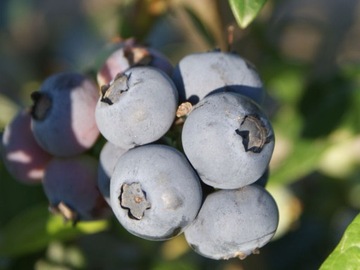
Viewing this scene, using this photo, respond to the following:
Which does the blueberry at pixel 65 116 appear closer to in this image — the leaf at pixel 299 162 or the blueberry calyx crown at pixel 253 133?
the blueberry calyx crown at pixel 253 133

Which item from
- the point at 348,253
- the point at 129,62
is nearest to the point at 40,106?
the point at 129,62

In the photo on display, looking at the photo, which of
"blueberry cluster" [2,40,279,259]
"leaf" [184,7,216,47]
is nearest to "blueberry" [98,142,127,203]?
"blueberry cluster" [2,40,279,259]

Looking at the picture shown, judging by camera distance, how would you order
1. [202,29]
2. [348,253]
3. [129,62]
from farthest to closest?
1. [202,29]
2. [129,62]
3. [348,253]

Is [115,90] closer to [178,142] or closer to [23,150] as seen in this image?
[178,142]

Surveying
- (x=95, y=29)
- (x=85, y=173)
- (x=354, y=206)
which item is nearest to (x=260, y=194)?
(x=85, y=173)

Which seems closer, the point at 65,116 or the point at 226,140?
the point at 226,140

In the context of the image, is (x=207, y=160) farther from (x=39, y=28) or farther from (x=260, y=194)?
(x=39, y=28)
